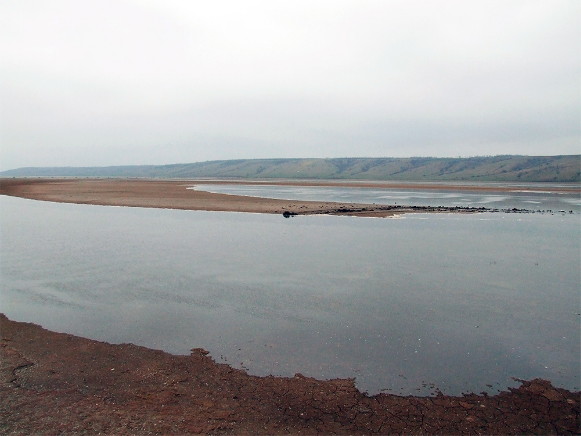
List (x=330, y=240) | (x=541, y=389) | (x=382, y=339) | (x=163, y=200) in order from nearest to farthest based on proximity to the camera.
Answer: (x=541, y=389) < (x=382, y=339) < (x=330, y=240) < (x=163, y=200)

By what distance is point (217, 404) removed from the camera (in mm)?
8250

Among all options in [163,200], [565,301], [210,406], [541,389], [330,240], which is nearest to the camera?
[210,406]

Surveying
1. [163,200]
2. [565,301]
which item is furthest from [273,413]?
[163,200]

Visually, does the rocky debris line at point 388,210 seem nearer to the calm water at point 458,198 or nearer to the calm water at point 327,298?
the calm water at point 458,198

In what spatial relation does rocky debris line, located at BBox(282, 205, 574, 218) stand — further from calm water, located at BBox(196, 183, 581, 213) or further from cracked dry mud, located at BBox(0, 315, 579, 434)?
cracked dry mud, located at BBox(0, 315, 579, 434)

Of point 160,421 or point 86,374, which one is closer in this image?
point 160,421

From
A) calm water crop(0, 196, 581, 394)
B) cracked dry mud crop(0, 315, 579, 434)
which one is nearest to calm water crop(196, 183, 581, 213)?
calm water crop(0, 196, 581, 394)

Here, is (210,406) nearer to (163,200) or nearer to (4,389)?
(4,389)

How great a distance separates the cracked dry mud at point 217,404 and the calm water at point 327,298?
1.98 ft

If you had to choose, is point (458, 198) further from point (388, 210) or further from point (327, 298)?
point (327, 298)

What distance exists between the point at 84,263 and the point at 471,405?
1773 cm

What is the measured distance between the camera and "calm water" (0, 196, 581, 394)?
10.2 metres

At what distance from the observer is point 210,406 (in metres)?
8.17

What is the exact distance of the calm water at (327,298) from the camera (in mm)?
10203
